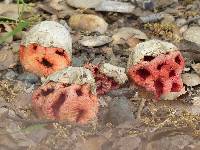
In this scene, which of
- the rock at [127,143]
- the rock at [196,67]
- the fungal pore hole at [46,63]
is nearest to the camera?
the rock at [127,143]

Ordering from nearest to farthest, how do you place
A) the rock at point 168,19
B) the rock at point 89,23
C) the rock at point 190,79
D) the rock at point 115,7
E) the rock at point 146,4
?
the rock at point 190,79, the rock at point 89,23, the rock at point 168,19, the rock at point 115,7, the rock at point 146,4

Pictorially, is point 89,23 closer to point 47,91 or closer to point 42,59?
point 42,59

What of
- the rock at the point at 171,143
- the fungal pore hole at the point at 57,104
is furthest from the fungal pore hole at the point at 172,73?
the fungal pore hole at the point at 57,104

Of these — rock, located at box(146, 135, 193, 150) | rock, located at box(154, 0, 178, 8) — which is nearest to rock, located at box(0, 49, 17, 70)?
rock, located at box(146, 135, 193, 150)

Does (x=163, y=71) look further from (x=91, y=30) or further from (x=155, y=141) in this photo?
(x=91, y=30)

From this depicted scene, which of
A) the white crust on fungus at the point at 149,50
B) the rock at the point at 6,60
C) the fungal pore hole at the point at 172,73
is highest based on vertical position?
the white crust on fungus at the point at 149,50

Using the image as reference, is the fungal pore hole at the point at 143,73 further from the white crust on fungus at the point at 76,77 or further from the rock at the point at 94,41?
the rock at the point at 94,41

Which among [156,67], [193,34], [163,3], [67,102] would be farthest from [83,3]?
[67,102]
